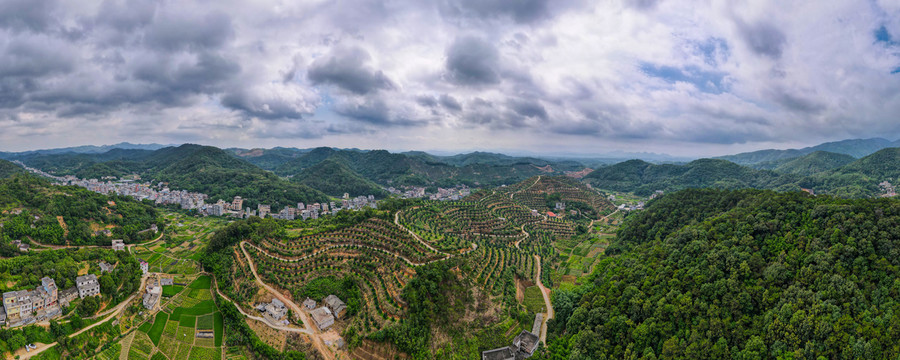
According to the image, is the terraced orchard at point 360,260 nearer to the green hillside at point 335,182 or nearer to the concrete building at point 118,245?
the concrete building at point 118,245

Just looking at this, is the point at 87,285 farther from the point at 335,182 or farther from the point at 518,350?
the point at 335,182

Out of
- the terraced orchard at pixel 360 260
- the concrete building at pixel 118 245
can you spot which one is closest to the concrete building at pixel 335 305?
the terraced orchard at pixel 360 260

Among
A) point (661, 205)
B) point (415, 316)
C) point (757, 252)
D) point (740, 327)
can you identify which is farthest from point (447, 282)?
point (661, 205)

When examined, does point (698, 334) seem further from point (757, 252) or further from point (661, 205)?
point (661, 205)

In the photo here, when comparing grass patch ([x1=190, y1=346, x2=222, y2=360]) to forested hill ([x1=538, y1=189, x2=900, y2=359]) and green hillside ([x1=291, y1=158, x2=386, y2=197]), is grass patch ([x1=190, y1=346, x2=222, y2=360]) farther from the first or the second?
green hillside ([x1=291, y1=158, x2=386, y2=197])

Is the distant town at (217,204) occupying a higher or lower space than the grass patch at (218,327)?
A: higher
